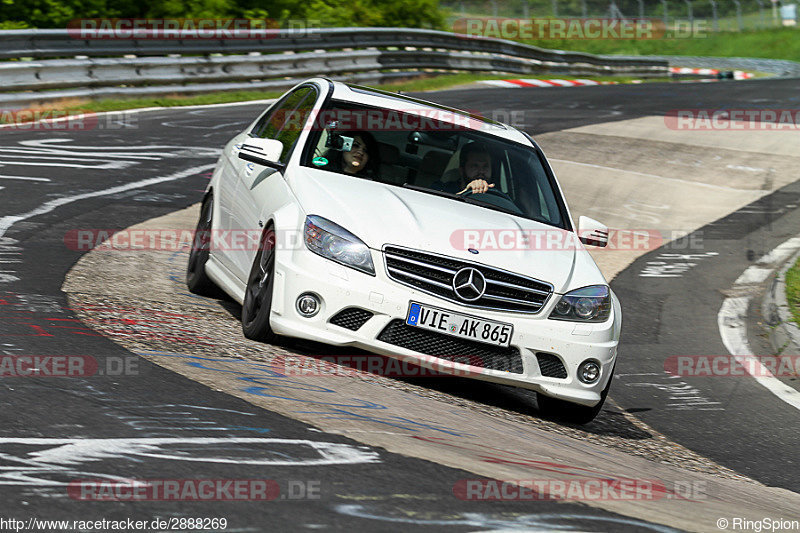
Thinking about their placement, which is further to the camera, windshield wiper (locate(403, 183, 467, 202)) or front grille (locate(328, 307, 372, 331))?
windshield wiper (locate(403, 183, 467, 202))

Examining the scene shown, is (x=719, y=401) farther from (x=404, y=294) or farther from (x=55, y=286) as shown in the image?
(x=55, y=286)

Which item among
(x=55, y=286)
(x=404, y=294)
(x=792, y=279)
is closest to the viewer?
(x=404, y=294)

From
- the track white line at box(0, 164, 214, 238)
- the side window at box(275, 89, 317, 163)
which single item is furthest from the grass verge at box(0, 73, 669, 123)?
the side window at box(275, 89, 317, 163)

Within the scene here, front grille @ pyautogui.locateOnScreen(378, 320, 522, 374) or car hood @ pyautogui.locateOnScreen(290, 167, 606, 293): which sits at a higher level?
car hood @ pyautogui.locateOnScreen(290, 167, 606, 293)

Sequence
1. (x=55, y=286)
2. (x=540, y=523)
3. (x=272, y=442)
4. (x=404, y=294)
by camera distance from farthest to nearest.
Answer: (x=55, y=286) → (x=404, y=294) → (x=272, y=442) → (x=540, y=523)

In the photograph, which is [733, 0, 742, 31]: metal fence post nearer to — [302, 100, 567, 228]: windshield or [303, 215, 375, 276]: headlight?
[302, 100, 567, 228]: windshield

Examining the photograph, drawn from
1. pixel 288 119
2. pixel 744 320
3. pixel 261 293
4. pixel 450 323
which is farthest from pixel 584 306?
pixel 744 320

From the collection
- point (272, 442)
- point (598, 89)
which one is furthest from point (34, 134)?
point (598, 89)

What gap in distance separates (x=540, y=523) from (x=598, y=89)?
1093 inches

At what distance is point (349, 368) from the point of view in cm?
642

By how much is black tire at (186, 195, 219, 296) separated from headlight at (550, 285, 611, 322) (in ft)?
9.23

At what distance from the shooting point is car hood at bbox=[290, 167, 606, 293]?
6.25 metres

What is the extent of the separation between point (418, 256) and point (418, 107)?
2.15 metres

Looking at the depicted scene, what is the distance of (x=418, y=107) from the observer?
315 inches
